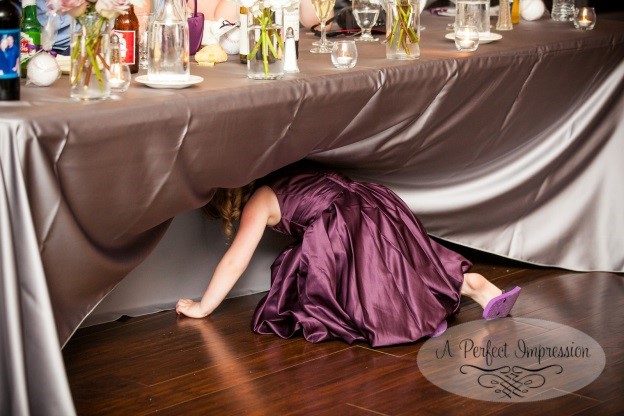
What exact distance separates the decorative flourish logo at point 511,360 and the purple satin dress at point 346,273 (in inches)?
4.1

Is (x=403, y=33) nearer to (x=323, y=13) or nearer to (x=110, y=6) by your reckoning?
(x=323, y=13)

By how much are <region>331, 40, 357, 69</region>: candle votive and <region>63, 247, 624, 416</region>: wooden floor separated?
68 cm

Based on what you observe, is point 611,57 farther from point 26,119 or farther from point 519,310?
point 26,119

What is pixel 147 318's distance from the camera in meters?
2.68

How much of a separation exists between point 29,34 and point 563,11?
207 cm

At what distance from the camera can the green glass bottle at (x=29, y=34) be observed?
7.27ft

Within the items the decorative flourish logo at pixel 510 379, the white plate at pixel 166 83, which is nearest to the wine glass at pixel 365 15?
the white plate at pixel 166 83

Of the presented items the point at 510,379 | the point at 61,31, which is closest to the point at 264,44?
the point at 61,31

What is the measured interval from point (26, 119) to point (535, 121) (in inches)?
71.2

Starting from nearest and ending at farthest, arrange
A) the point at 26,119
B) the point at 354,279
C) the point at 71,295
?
the point at 26,119 < the point at 71,295 < the point at 354,279

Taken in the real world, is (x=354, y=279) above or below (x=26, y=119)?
below

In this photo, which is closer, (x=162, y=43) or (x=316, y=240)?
(x=162, y=43)

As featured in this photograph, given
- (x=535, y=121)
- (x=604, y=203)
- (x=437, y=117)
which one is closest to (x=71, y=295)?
(x=437, y=117)

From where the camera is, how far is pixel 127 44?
2281 mm
